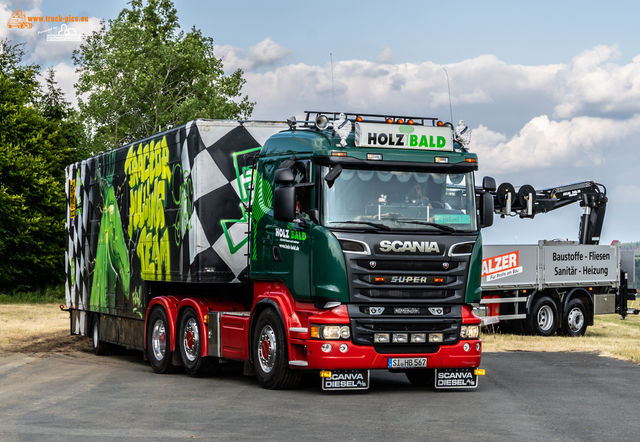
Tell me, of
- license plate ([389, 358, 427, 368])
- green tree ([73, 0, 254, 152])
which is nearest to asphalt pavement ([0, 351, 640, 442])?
license plate ([389, 358, 427, 368])

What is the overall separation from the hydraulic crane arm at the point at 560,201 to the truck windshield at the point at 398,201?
14404 mm

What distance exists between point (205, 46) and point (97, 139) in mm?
9965

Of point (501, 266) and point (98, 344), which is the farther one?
point (501, 266)

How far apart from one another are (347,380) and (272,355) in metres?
1.09

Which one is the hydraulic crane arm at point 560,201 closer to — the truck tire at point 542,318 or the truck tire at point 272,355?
the truck tire at point 542,318

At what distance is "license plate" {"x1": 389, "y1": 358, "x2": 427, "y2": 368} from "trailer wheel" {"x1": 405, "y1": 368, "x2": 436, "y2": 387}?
901 mm

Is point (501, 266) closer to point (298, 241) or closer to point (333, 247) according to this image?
point (298, 241)

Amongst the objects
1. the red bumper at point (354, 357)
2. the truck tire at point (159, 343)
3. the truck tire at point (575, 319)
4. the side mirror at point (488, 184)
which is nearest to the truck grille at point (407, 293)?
the red bumper at point (354, 357)

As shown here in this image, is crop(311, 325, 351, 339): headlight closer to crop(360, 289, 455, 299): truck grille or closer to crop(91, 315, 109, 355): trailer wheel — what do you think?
crop(360, 289, 455, 299): truck grille

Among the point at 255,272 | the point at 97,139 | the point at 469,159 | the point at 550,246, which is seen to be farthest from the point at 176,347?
the point at 97,139

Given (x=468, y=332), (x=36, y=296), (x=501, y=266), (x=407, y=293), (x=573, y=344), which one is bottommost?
(x=573, y=344)

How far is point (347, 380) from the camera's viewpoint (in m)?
10.8

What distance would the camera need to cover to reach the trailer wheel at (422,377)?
11945 millimetres

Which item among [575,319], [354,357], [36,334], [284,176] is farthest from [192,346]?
[575,319]
